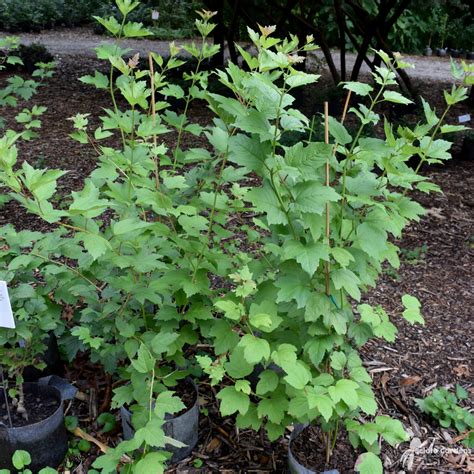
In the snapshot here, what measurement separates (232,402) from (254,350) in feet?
0.85

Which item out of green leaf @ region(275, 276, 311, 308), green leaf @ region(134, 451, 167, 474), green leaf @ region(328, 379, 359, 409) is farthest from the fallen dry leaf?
green leaf @ region(134, 451, 167, 474)

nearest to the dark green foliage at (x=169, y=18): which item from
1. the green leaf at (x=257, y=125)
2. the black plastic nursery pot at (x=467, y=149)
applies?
the black plastic nursery pot at (x=467, y=149)

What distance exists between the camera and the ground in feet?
7.42

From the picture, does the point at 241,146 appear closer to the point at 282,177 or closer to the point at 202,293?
the point at 282,177

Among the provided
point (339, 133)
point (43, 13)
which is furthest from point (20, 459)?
point (43, 13)

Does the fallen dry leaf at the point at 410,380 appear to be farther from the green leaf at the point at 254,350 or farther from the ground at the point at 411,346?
the green leaf at the point at 254,350

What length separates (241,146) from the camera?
1578 millimetres

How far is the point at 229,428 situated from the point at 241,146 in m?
1.31

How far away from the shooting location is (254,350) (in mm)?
1562

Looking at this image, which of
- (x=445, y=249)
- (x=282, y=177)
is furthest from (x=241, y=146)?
(x=445, y=249)

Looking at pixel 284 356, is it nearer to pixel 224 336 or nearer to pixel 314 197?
pixel 224 336

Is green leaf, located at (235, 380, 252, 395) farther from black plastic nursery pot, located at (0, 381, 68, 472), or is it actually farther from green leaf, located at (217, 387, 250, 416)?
black plastic nursery pot, located at (0, 381, 68, 472)

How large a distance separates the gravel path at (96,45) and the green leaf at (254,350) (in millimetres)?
9940

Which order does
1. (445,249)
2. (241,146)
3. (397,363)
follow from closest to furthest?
(241,146) → (397,363) → (445,249)
